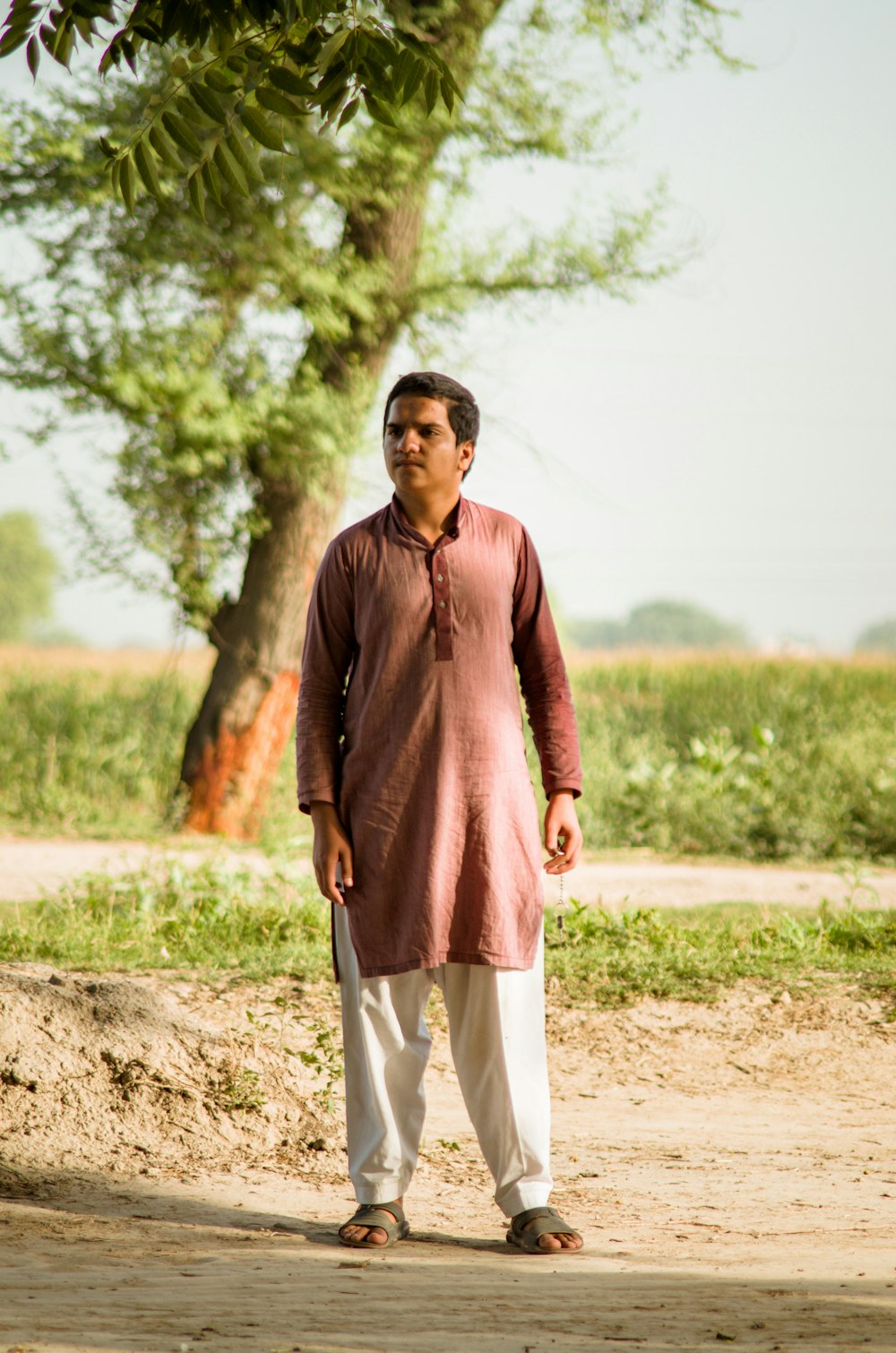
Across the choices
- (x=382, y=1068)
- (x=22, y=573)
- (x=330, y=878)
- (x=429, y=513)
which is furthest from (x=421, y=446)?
(x=22, y=573)

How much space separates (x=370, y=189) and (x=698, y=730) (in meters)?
7.07

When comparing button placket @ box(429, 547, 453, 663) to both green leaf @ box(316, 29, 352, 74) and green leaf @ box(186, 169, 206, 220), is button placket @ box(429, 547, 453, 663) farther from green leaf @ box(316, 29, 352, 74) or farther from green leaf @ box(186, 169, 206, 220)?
green leaf @ box(316, 29, 352, 74)

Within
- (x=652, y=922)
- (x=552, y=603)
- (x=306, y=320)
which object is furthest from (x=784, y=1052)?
(x=552, y=603)

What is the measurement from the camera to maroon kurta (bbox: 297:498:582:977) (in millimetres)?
3258

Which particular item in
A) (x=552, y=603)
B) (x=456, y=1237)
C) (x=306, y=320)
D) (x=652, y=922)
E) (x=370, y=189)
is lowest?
(x=456, y=1237)

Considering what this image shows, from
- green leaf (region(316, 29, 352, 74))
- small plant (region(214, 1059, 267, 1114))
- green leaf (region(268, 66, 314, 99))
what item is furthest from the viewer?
small plant (region(214, 1059, 267, 1114))

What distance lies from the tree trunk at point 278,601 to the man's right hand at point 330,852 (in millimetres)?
8207

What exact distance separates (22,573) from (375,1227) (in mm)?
79934

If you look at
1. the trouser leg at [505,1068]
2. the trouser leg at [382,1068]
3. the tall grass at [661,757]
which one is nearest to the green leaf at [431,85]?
the trouser leg at [382,1068]

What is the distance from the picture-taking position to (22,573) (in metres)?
79.1

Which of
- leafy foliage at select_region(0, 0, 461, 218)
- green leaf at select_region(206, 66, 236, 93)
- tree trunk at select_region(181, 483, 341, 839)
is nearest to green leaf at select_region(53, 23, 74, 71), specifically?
leafy foliage at select_region(0, 0, 461, 218)

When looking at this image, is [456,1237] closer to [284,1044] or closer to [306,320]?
[284,1044]

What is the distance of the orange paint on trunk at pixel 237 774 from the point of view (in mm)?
11602

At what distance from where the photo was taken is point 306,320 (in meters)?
11.2
